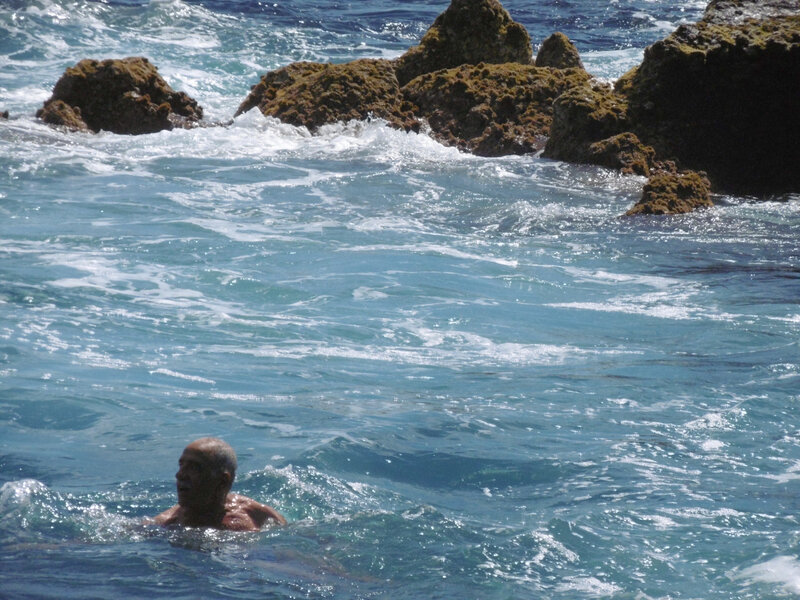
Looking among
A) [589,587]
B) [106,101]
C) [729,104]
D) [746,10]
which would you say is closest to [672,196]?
[729,104]

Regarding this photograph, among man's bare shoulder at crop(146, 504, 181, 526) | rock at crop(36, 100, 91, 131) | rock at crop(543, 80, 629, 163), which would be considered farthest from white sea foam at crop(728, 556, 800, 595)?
rock at crop(36, 100, 91, 131)

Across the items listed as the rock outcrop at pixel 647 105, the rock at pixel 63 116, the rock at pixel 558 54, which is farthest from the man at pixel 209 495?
the rock at pixel 558 54

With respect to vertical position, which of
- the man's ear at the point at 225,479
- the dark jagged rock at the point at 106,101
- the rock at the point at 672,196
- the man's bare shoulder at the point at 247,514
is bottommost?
the man's bare shoulder at the point at 247,514

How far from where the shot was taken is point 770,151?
44.5ft

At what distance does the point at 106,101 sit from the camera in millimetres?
15328

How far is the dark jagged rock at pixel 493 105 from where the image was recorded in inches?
586

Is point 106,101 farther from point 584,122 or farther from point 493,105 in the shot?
point 584,122

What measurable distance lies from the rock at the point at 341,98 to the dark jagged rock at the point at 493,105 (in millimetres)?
442

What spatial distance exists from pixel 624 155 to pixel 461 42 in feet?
14.0

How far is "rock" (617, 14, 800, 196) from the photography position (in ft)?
44.3

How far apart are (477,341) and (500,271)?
81.0 inches

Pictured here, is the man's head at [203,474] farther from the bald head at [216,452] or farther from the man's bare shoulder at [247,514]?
the man's bare shoulder at [247,514]

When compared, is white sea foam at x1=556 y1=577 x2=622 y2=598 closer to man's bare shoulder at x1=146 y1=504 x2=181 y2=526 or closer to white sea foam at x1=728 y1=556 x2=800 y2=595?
white sea foam at x1=728 y1=556 x2=800 y2=595

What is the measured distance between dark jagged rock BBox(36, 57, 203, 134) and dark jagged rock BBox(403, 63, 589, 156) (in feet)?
12.7
